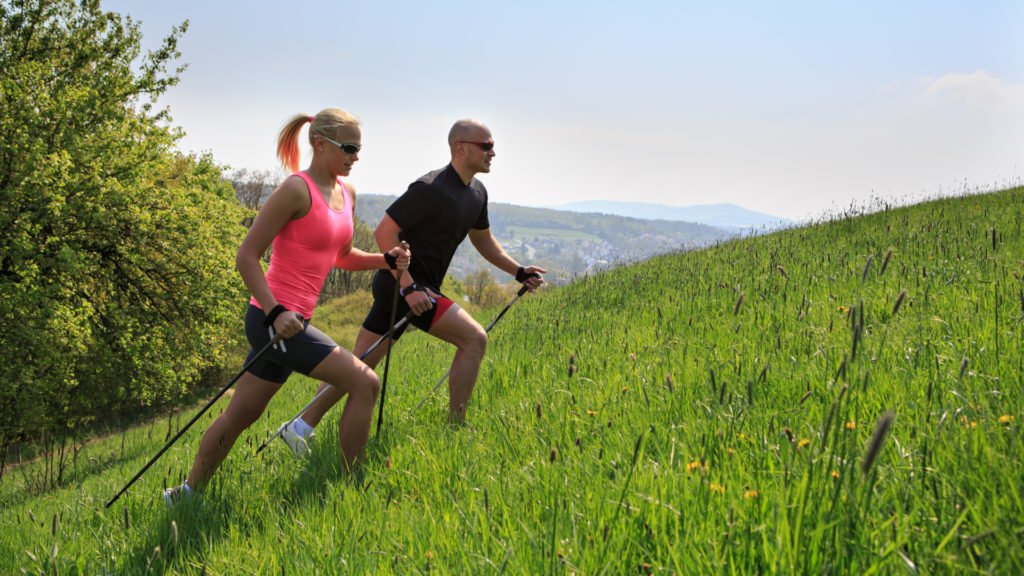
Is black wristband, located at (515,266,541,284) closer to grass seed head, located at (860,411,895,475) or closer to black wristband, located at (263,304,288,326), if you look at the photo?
black wristband, located at (263,304,288,326)

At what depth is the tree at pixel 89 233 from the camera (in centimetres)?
1789

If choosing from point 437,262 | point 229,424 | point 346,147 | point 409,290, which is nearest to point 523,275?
point 437,262

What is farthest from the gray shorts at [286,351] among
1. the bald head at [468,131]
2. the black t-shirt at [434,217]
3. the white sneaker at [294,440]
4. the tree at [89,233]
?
the tree at [89,233]

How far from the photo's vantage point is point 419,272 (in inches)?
219

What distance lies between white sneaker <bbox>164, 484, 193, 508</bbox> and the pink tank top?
1.31 metres

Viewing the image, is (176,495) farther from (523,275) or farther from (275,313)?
(523,275)

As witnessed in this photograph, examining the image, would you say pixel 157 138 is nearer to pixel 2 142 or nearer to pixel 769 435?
pixel 2 142

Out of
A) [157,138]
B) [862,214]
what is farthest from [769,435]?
[157,138]

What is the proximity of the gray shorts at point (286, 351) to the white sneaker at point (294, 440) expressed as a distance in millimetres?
677

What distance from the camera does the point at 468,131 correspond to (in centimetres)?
555

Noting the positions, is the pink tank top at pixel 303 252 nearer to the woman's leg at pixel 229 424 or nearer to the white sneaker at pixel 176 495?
the woman's leg at pixel 229 424

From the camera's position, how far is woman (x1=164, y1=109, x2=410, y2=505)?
4184 mm

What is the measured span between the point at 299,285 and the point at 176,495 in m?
1.60

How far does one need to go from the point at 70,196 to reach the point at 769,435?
22.0 metres
